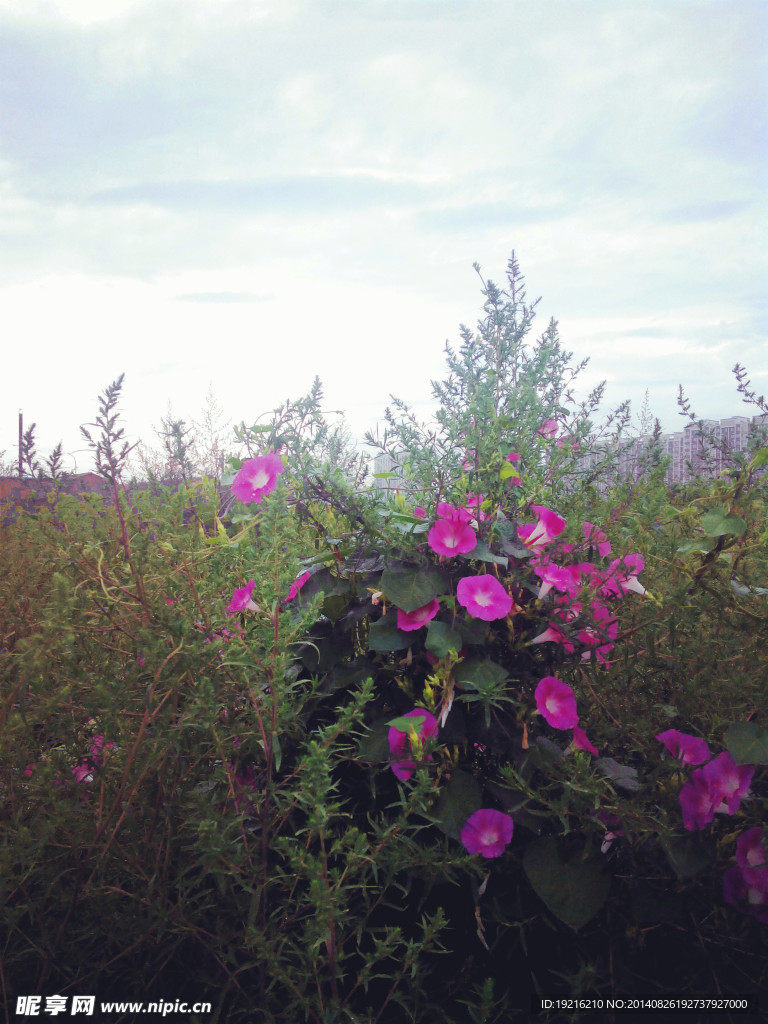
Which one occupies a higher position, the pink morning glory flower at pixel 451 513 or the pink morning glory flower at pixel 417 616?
the pink morning glory flower at pixel 451 513

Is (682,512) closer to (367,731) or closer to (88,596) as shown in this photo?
(367,731)

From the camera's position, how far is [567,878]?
1.00m

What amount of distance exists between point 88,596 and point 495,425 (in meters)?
0.82

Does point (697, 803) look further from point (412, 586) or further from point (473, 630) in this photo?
point (412, 586)

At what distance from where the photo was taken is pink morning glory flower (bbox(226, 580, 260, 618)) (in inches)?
42.7

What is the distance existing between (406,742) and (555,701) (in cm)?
27

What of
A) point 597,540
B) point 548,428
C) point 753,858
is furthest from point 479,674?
point 548,428

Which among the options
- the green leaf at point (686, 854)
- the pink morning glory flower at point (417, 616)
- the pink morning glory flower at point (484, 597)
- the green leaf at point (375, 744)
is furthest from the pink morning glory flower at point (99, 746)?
the green leaf at point (686, 854)

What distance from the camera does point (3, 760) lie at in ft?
3.14

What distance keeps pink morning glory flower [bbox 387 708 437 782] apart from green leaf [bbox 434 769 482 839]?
74 millimetres

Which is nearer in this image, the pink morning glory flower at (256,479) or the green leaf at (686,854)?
the green leaf at (686,854)

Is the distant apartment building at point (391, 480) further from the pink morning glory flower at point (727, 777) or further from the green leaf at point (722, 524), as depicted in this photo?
the pink morning glory flower at point (727, 777)

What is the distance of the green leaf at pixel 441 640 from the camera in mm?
1029

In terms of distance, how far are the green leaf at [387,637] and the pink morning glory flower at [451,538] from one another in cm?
16
